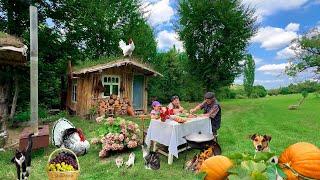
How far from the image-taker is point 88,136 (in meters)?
11.9

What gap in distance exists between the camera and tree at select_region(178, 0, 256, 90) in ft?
76.1

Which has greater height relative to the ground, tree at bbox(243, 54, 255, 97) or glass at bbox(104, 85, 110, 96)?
tree at bbox(243, 54, 255, 97)

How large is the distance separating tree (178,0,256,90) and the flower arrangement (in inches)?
585

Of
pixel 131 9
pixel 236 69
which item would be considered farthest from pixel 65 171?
pixel 131 9

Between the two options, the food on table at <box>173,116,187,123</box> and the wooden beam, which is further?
the wooden beam

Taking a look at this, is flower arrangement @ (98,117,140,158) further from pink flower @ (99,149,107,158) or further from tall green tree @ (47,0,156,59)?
tall green tree @ (47,0,156,59)

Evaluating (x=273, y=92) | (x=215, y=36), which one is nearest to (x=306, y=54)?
(x=215, y=36)

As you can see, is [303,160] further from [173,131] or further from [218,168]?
[173,131]

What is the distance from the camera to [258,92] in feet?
133

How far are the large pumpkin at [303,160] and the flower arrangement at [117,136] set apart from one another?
Result: 24.1 feet

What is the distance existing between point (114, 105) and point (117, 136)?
29.9 feet

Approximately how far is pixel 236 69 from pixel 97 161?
1735cm

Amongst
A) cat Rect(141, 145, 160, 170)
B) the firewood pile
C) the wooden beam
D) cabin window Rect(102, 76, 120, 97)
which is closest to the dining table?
cat Rect(141, 145, 160, 170)

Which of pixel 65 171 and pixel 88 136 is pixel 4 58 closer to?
pixel 88 136
